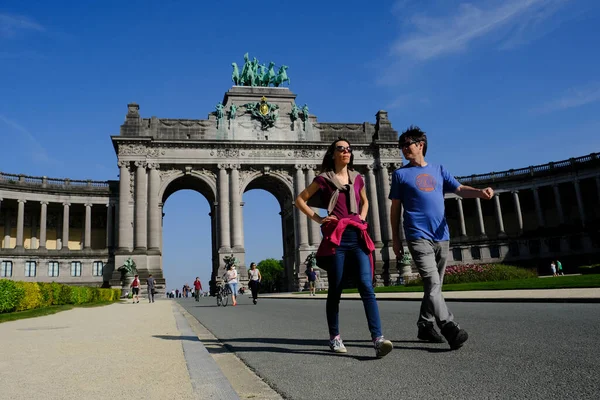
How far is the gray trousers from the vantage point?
19.7ft

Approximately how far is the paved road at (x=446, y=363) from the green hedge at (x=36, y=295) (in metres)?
12.7

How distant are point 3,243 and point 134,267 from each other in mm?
20887

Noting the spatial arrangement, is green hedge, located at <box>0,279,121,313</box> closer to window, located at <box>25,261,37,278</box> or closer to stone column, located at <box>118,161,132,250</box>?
stone column, located at <box>118,161,132,250</box>

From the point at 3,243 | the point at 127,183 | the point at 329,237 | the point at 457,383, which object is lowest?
the point at 457,383

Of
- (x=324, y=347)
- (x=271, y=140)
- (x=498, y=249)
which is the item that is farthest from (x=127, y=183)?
(x=324, y=347)

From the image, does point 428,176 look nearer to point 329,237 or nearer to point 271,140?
point 329,237

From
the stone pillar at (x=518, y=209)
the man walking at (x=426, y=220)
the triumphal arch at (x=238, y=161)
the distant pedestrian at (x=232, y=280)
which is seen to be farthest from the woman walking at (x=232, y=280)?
the stone pillar at (x=518, y=209)

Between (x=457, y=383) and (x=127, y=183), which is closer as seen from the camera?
(x=457, y=383)

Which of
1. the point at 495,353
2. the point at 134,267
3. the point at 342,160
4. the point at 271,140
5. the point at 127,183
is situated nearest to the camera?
the point at 495,353

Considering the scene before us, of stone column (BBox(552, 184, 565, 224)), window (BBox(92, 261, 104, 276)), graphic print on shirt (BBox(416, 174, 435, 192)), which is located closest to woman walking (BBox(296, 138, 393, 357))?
graphic print on shirt (BBox(416, 174, 435, 192))

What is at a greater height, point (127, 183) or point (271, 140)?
point (271, 140)

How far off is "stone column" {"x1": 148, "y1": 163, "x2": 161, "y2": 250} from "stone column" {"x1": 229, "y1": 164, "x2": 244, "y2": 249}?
7503 mm

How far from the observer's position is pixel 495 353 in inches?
218

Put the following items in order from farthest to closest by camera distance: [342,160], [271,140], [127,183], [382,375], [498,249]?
[498,249], [271,140], [127,183], [342,160], [382,375]
